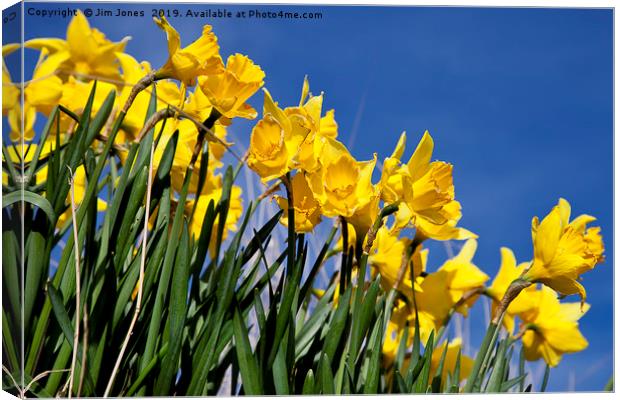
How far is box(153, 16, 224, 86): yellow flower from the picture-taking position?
1.12 meters

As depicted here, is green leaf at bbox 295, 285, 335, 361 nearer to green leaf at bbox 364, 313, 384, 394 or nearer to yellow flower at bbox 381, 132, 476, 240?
green leaf at bbox 364, 313, 384, 394

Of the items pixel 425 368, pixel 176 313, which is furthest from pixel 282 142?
pixel 425 368

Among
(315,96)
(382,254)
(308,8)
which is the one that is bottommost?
(382,254)

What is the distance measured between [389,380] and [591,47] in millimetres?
757

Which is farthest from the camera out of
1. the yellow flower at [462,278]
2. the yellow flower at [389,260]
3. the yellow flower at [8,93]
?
the yellow flower at [462,278]

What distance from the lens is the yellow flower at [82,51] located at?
61.7 inches

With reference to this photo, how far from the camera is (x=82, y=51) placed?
1646mm

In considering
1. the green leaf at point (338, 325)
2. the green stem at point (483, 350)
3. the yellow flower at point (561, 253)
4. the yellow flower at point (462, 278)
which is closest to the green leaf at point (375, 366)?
the green leaf at point (338, 325)

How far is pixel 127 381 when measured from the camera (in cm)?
117

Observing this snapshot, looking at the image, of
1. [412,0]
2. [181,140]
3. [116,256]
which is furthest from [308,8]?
[116,256]

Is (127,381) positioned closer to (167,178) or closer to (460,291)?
(167,178)

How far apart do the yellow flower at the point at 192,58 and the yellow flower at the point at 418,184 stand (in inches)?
11.1

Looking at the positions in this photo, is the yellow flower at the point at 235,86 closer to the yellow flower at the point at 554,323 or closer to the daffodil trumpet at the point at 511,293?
the daffodil trumpet at the point at 511,293

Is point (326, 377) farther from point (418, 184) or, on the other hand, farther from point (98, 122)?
point (98, 122)
